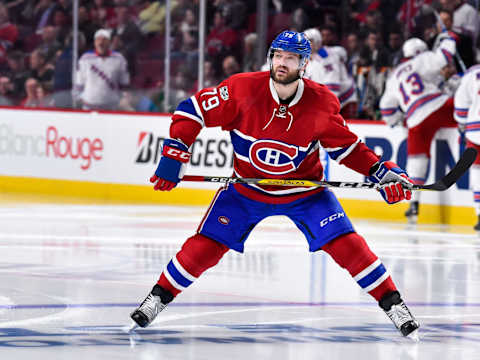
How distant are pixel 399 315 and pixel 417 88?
19.1 feet

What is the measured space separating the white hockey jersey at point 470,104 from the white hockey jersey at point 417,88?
0.61 m

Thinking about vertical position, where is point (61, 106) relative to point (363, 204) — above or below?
above

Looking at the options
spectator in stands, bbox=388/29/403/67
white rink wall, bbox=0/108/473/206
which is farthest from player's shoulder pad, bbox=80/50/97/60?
spectator in stands, bbox=388/29/403/67

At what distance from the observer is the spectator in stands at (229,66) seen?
39.0ft

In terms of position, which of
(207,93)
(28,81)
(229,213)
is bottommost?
(229,213)

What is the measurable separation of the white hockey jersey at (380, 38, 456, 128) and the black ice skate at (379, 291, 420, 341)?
5580 millimetres

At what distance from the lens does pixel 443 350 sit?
4.36m

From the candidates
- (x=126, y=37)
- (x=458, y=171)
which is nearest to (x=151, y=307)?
(x=458, y=171)

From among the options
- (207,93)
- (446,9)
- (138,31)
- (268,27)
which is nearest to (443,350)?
(207,93)

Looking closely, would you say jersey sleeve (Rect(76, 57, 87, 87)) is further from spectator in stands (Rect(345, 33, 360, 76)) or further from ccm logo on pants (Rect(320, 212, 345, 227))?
ccm logo on pants (Rect(320, 212, 345, 227))

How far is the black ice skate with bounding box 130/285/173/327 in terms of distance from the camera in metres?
4.57

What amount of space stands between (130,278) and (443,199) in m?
4.39

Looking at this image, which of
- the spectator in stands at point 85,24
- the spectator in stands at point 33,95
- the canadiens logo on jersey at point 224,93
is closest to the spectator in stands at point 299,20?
the spectator in stands at point 85,24

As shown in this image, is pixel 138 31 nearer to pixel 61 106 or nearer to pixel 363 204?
pixel 61 106
